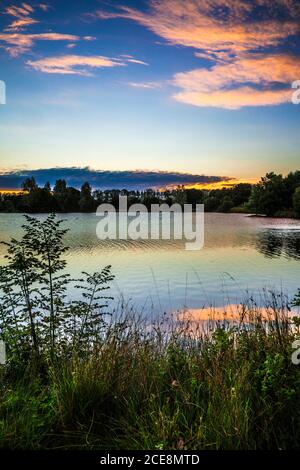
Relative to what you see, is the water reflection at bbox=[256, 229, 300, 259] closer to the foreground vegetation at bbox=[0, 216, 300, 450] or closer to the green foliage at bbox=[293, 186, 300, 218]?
the foreground vegetation at bbox=[0, 216, 300, 450]

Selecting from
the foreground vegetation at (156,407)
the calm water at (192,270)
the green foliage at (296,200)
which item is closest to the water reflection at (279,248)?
the calm water at (192,270)

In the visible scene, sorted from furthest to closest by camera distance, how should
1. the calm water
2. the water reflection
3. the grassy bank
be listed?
the water reflection < the calm water < the grassy bank

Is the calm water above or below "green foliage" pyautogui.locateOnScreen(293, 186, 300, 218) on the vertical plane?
below

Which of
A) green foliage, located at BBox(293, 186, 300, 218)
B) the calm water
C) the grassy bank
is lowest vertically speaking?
the calm water

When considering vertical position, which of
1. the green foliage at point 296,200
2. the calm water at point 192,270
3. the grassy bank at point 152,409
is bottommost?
the calm water at point 192,270

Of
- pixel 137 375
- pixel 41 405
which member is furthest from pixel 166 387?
pixel 41 405

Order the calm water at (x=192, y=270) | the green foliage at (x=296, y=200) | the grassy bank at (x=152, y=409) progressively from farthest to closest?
1. the green foliage at (x=296, y=200)
2. the calm water at (x=192, y=270)
3. the grassy bank at (x=152, y=409)

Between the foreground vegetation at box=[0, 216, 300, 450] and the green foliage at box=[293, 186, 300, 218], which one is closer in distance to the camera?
the foreground vegetation at box=[0, 216, 300, 450]

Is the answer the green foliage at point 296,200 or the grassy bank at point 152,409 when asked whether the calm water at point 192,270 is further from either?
the green foliage at point 296,200

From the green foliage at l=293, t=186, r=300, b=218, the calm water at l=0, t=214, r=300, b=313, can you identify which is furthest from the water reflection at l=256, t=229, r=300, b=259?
A: the green foliage at l=293, t=186, r=300, b=218

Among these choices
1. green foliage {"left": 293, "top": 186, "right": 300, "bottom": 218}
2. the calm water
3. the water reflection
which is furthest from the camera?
green foliage {"left": 293, "top": 186, "right": 300, "bottom": 218}

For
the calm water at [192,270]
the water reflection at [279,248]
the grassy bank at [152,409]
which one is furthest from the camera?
the water reflection at [279,248]
